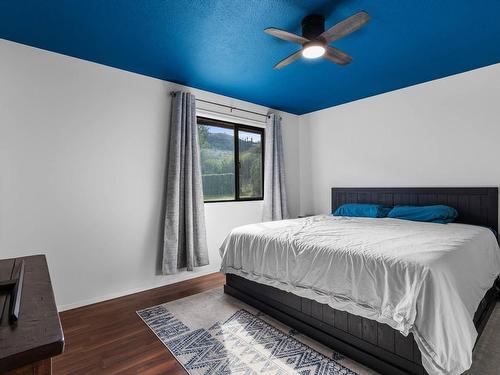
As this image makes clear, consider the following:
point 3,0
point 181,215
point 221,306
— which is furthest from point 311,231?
point 3,0

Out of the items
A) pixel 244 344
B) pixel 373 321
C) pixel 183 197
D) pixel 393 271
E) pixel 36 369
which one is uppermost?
pixel 183 197

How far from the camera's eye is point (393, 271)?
1.68 m

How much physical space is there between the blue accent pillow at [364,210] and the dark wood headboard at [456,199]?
8.7 inches

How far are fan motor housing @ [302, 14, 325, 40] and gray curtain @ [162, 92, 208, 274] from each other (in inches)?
68.6

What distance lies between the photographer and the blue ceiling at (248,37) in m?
2.05

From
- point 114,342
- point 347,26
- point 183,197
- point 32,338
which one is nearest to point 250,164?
point 183,197

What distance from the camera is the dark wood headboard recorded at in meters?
3.04

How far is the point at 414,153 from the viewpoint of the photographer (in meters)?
3.66

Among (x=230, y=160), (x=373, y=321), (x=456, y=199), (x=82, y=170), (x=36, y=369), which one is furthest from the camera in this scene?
(x=230, y=160)

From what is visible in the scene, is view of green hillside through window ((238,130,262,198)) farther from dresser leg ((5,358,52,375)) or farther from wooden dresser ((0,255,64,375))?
dresser leg ((5,358,52,375))

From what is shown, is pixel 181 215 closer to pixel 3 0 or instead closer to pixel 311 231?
pixel 311 231

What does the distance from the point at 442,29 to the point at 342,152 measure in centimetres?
230

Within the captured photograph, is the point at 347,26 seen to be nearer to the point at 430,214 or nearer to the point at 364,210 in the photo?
the point at 430,214

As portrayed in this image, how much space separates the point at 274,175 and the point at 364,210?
4.77 feet
